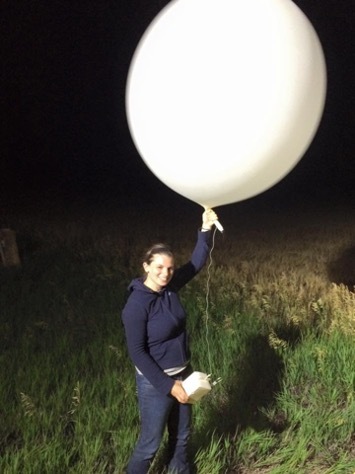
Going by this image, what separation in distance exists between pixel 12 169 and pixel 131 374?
8.11 metres

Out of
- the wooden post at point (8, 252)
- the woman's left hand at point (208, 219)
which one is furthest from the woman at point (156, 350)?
the wooden post at point (8, 252)

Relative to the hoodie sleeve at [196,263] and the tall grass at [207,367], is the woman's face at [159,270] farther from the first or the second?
the tall grass at [207,367]

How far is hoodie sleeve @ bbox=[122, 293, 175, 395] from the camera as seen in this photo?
2189 mm

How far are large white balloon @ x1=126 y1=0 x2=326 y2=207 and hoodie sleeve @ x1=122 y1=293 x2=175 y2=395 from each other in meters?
→ 0.46

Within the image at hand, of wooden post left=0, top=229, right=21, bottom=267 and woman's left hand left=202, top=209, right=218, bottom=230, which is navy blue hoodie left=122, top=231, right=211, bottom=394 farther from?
wooden post left=0, top=229, right=21, bottom=267

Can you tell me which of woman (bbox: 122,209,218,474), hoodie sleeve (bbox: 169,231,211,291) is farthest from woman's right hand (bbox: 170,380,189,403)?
hoodie sleeve (bbox: 169,231,211,291)

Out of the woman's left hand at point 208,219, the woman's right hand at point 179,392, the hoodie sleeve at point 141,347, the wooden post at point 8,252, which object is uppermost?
the wooden post at point 8,252

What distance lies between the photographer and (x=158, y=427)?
2309mm

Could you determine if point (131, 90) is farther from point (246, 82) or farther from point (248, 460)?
point (248, 460)

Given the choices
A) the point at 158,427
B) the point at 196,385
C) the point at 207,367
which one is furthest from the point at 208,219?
the point at 207,367

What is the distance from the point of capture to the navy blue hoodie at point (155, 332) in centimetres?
220

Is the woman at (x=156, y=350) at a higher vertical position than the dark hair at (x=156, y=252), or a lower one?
lower

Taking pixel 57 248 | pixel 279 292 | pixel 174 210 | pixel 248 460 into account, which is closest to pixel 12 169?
pixel 174 210

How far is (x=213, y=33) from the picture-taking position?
215 cm
